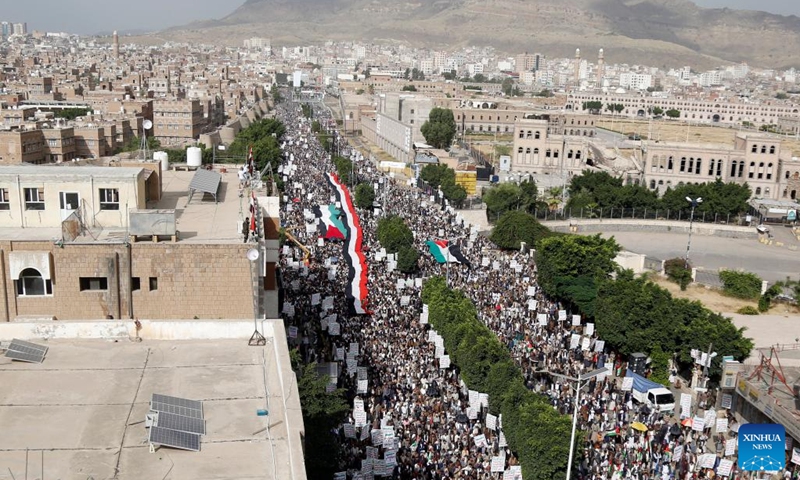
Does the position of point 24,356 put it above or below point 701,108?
above

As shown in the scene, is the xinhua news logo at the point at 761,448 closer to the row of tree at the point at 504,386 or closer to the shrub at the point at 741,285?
the row of tree at the point at 504,386

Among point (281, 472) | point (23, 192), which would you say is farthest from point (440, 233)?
point (281, 472)

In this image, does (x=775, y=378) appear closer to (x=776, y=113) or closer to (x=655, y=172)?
(x=655, y=172)


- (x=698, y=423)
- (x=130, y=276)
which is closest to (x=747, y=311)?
(x=698, y=423)

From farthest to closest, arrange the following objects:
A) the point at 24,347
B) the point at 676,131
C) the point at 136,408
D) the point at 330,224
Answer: the point at 676,131
the point at 330,224
the point at 24,347
the point at 136,408

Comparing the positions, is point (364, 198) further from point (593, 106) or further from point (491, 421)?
point (593, 106)

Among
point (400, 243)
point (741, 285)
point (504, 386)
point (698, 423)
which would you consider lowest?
point (741, 285)
